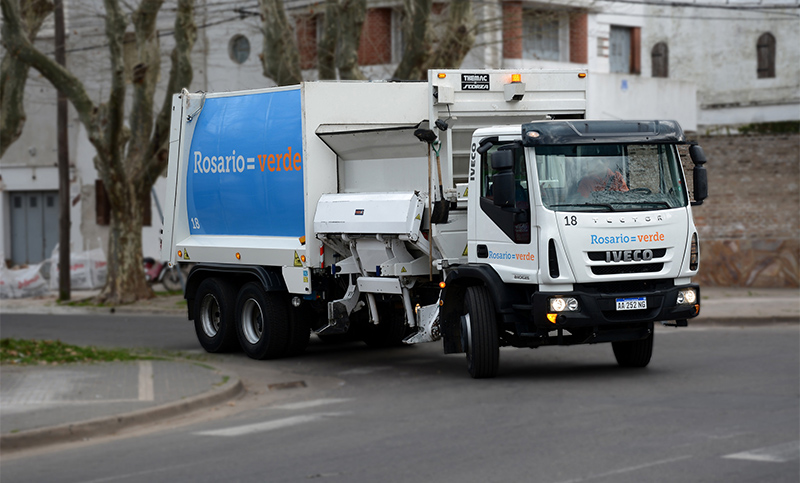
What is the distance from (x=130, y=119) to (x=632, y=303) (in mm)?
15886

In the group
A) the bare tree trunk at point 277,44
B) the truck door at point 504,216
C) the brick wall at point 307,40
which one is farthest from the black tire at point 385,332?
the brick wall at point 307,40

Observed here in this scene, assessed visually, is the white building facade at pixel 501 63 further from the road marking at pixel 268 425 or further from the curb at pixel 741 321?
the road marking at pixel 268 425

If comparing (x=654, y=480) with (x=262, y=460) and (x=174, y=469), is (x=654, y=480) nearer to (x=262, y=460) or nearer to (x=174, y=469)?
(x=262, y=460)

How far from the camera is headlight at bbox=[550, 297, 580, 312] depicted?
10414 mm

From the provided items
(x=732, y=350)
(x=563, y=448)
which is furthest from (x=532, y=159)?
(x=732, y=350)

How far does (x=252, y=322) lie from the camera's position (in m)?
14.2

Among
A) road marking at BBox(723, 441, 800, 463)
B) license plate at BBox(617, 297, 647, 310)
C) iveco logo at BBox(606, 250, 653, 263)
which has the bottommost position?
road marking at BBox(723, 441, 800, 463)

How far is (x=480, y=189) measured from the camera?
36.5ft

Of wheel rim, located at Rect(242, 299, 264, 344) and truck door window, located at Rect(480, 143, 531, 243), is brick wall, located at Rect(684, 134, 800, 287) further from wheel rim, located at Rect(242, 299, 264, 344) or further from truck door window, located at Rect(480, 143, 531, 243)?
truck door window, located at Rect(480, 143, 531, 243)

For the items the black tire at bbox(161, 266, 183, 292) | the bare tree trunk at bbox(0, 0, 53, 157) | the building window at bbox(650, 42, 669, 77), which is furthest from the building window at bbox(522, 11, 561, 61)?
the bare tree trunk at bbox(0, 0, 53, 157)

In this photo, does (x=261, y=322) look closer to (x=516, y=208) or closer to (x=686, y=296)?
(x=516, y=208)

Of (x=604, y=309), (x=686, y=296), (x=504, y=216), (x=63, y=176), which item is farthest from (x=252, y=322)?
(x=63, y=176)

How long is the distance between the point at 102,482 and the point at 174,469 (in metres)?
0.57

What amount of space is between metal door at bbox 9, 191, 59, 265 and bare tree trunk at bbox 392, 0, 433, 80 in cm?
1789
